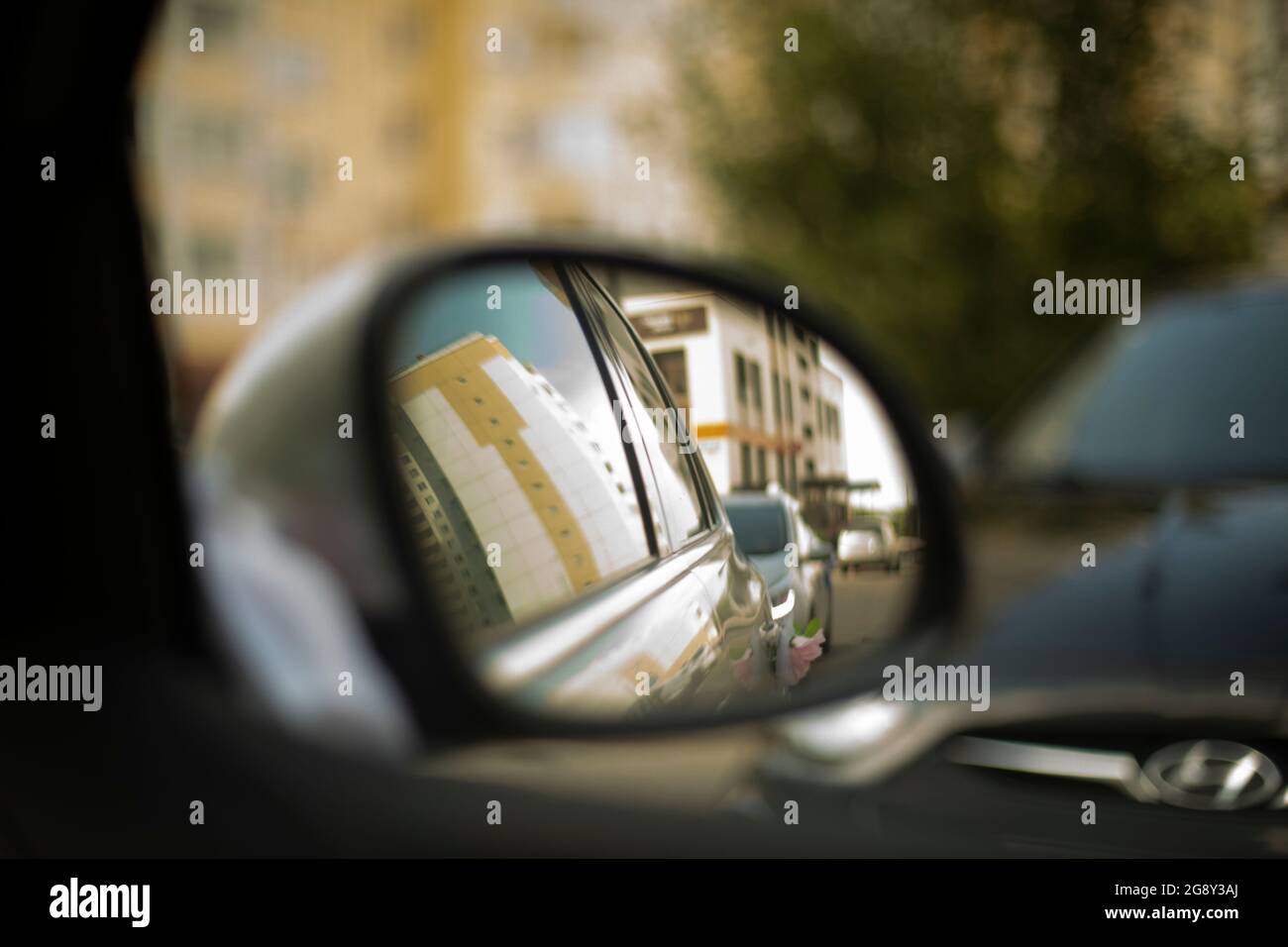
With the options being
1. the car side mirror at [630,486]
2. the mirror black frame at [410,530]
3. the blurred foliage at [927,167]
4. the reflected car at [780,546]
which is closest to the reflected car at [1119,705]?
the mirror black frame at [410,530]

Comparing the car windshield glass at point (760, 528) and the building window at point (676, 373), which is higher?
the building window at point (676, 373)

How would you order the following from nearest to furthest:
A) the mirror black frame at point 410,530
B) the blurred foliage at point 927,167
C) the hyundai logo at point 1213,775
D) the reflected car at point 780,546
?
the reflected car at point 780,546, the mirror black frame at point 410,530, the hyundai logo at point 1213,775, the blurred foliage at point 927,167

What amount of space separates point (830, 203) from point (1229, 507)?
9.27 m

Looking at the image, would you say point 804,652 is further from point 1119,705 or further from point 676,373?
point 1119,705

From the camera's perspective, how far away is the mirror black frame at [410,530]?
1229 mm

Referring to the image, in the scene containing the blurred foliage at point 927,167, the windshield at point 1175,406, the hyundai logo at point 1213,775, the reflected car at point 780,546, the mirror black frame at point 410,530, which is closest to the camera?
the reflected car at point 780,546

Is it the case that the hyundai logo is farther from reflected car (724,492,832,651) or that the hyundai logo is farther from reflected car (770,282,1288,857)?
reflected car (724,492,832,651)

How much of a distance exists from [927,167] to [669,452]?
1097 centimetres

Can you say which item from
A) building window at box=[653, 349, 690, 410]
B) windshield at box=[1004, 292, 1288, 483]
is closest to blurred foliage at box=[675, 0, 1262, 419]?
windshield at box=[1004, 292, 1288, 483]

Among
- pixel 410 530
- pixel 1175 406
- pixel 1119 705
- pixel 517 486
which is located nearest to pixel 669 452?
pixel 517 486

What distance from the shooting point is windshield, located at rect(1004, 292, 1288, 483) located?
321 cm

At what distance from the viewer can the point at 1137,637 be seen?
239 cm

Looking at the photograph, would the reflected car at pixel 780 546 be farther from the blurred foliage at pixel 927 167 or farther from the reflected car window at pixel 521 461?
the blurred foliage at pixel 927 167

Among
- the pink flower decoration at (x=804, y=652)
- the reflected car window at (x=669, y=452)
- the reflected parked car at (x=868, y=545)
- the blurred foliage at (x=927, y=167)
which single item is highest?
the blurred foliage at (x=927, y=167)
